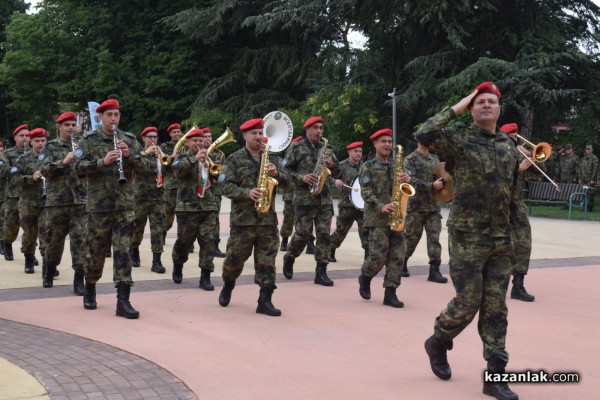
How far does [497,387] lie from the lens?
565cm

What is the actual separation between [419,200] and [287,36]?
28838mm

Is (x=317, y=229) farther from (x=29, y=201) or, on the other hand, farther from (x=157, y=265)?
(x=29, y=201)

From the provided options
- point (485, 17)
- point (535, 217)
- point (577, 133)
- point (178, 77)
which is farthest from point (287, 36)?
point (535, 217)

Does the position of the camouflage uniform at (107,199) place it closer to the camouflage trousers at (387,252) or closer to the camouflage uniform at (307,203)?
the camouflage trousers at (387,252)

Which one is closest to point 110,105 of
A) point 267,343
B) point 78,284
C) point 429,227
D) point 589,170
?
point 78,284

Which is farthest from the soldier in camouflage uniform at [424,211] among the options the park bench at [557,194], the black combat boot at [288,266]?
the park bench at [557,194]

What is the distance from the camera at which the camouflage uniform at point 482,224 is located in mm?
5773

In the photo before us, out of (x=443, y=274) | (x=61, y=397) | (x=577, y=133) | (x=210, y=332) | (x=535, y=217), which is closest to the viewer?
(x=61, y=397)

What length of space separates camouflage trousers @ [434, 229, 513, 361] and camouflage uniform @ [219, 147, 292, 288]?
317 cm

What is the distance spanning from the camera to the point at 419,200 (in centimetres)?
1114

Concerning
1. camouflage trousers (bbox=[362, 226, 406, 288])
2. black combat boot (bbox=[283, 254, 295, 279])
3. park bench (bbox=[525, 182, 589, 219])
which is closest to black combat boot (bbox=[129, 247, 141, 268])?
black combat boot (bbox=[283, 254, 295, 279])

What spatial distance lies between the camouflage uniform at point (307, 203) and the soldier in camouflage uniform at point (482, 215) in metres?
5.06

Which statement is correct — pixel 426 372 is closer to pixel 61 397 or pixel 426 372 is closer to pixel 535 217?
pixel 61 397

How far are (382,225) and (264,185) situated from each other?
1536 mm
